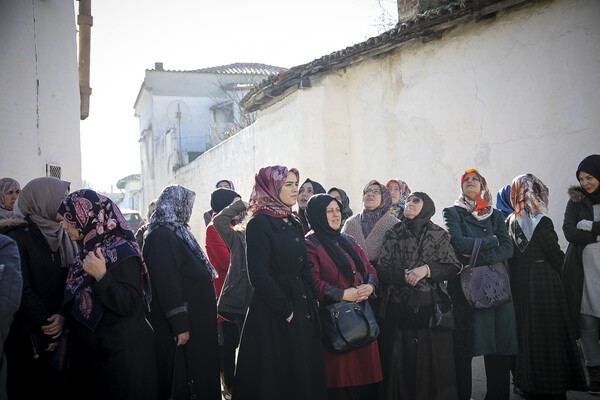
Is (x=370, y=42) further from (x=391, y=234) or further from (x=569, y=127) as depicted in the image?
(x=391, y=234)

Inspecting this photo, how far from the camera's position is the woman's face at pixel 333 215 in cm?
431

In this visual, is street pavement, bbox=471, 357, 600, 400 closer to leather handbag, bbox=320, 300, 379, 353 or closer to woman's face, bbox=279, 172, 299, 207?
leather handbag, bbox=320, 300, 379, 353

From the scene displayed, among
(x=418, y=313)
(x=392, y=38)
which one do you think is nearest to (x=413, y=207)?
(x=418, y=313)

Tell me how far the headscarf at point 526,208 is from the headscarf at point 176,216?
2.76 metres

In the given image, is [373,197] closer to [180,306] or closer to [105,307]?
[180,306]

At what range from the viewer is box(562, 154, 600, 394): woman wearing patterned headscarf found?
5.37 m

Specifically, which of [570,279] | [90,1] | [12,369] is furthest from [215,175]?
[12,369]

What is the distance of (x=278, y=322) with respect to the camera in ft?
12.9

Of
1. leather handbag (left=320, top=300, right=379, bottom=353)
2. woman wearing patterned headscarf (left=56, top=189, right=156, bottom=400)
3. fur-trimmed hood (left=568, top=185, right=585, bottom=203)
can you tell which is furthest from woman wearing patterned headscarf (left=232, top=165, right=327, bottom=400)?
fur-trimmed hood (left=568, top=185, right=585, bottom=203)

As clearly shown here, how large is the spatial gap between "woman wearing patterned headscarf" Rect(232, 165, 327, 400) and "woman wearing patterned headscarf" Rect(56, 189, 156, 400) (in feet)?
2.36

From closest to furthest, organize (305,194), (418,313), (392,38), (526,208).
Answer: (418,313)
(526,208)
(305,194)
(392,38)

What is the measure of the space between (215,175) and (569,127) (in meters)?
11.8

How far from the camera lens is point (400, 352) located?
4.52m

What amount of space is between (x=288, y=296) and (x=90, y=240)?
138 cm
